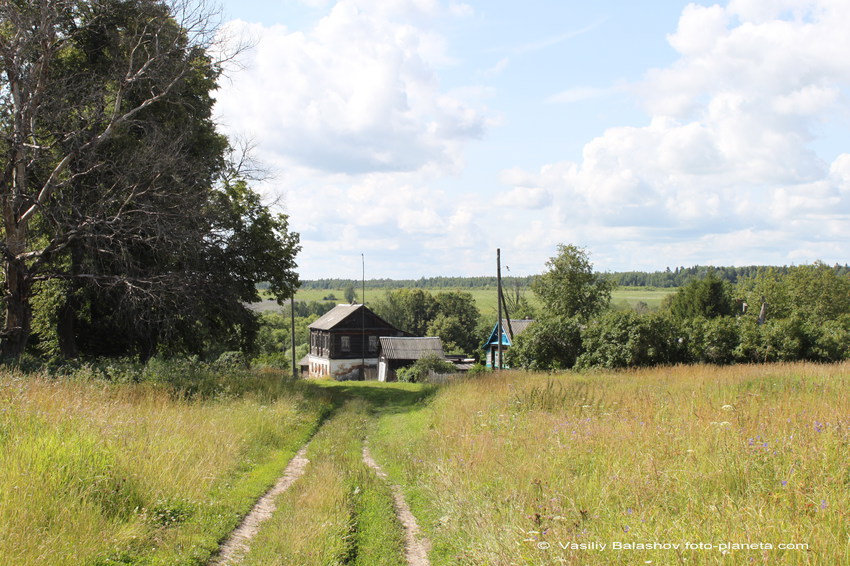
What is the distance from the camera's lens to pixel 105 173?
68.4ft

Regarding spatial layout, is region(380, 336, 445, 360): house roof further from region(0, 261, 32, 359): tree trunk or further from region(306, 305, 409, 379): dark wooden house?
region(0, 261, 32, 359): tree trunk

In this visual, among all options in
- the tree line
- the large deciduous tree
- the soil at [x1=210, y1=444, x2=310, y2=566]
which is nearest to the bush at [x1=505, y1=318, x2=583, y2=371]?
the tree line

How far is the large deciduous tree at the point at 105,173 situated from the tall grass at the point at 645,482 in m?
13.6

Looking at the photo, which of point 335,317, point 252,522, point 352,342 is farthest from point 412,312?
point 252,522

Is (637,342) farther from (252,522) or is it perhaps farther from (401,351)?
(401,351)

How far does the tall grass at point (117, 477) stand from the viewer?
553 cm

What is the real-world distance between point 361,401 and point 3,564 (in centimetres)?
1710

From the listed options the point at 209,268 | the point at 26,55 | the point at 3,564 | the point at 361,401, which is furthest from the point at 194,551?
the point at 209,268

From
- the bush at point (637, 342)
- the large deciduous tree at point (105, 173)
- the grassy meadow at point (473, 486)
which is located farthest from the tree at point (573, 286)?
the grassy meadow at point (473, 486)

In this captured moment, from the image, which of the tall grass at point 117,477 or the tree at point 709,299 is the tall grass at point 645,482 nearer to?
the tall grass at point 117,477

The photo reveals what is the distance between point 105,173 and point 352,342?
4862cm

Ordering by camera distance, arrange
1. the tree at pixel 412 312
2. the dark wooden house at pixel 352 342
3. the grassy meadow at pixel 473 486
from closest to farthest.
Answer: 1. the grassy meadow at pixel 473 486
2. the dark wooden house at pixel 352 342
3. the tree at pixel 412 312

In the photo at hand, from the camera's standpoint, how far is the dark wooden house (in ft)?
221

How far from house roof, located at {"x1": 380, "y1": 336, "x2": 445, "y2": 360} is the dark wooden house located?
21.8 feet
